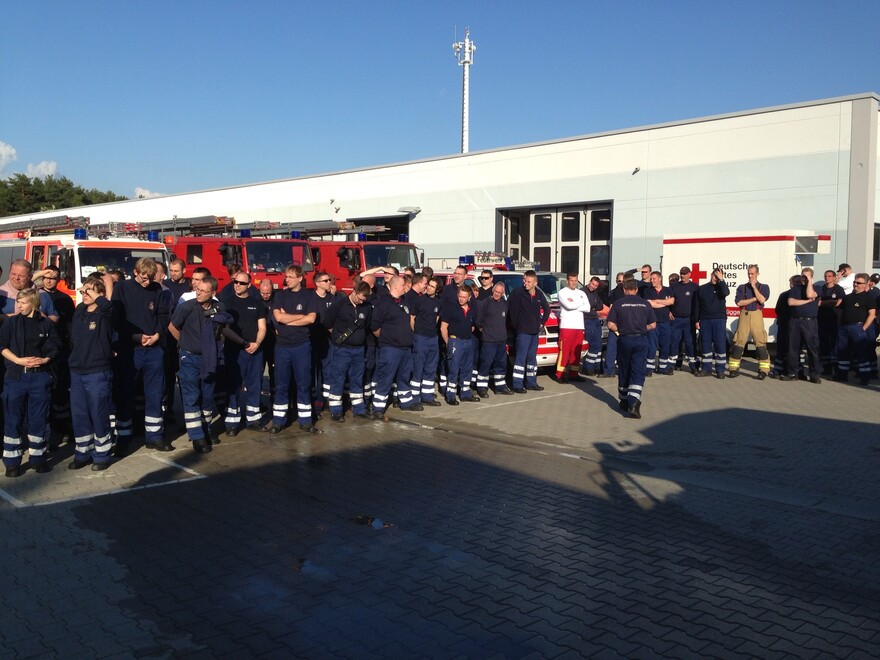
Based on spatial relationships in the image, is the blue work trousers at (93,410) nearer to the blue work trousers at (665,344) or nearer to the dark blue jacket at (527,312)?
the dark blue jacket at (527,312)

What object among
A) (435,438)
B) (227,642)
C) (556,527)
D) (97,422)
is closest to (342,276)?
(435,438)

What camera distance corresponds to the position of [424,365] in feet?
38.5

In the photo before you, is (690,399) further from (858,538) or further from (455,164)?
(455,164)

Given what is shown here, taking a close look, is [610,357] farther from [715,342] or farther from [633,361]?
[633,361]

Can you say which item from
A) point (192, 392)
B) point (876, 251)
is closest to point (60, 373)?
point (192, 392)

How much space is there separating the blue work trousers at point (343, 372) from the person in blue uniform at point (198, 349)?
193 cm

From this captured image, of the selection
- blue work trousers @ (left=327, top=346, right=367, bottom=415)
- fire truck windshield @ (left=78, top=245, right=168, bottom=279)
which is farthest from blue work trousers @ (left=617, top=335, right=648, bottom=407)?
fire truck windshield @ (left=78, top=245, right=168, bottom=279)

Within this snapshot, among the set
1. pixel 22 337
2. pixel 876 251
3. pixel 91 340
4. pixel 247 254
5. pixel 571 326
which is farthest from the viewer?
pixel 876 251

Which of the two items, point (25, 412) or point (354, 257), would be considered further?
point (354, 257)

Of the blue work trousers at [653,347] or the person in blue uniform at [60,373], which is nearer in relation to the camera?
the person in blue uniform at [60,373]

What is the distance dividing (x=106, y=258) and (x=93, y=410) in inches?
330

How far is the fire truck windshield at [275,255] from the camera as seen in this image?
745 inches

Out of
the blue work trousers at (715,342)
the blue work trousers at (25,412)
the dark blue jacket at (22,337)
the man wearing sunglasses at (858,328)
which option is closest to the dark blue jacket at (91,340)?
the dark blue jacket at (22,337)

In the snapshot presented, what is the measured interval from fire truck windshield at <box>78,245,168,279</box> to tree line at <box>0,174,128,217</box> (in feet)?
166
